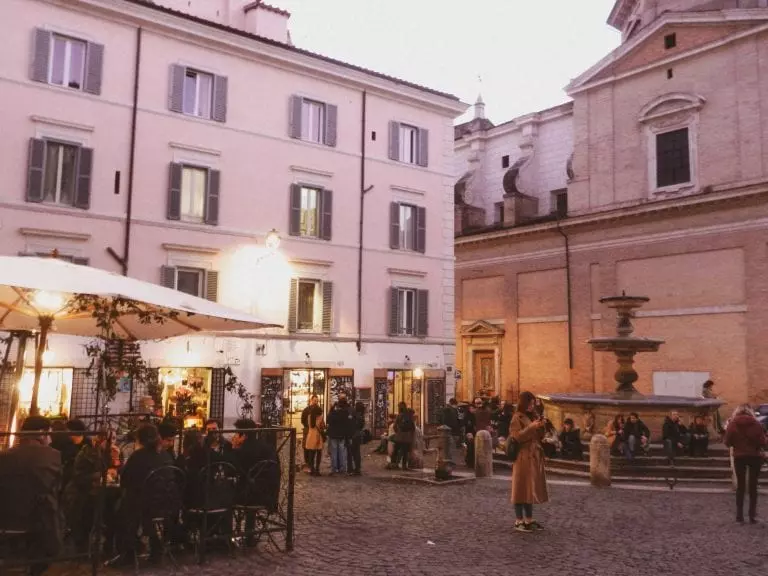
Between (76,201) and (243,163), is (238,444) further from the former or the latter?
(243,163)

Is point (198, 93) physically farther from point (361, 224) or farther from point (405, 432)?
point (405, 432)

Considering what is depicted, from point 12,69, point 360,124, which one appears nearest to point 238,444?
point 12,69

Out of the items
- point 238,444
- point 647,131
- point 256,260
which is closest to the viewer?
point 238,444

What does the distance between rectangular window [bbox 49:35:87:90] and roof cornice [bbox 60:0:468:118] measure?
92 centimetres

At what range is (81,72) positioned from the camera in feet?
66.7

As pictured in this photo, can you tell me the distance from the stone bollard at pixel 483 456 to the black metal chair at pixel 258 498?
778cm

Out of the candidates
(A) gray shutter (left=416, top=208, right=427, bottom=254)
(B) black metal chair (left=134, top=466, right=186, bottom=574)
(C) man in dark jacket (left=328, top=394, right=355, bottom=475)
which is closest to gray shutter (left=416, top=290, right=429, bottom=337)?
(A) gray shutter (left=416, top=208, right=427, bottom=254)

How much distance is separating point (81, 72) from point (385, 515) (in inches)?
598

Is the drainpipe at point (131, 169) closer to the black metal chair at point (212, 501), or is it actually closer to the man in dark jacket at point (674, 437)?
the black metal chair at point (212, 501)

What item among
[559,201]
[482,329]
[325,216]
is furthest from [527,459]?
[559,201]

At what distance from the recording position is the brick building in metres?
26.2

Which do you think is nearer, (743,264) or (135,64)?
(135,64)

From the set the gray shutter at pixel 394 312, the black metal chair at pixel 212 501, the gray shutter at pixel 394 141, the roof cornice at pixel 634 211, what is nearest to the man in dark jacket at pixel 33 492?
the black metal chair at pixel 212 501

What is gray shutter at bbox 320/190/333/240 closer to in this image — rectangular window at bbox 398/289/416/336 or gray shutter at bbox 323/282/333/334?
gray shutter at bbox 323/282/333/334
